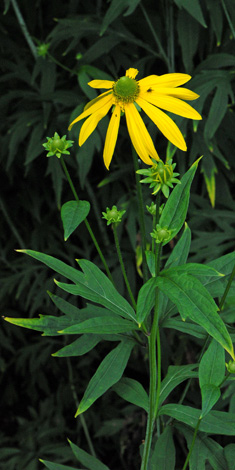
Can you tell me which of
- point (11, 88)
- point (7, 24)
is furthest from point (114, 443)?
point (7, 24)

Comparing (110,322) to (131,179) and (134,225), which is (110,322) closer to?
(134,225)

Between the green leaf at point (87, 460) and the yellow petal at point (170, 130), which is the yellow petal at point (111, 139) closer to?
the yellow petal at point (170, 130)

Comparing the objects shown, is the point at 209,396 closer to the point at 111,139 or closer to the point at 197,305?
the point at 197,305

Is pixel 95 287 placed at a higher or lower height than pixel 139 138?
lower

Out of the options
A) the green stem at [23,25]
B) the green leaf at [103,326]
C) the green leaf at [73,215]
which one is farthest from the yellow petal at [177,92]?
the green stem at [23,25]

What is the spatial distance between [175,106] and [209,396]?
0.35 meters

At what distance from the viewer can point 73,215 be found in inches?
27.1

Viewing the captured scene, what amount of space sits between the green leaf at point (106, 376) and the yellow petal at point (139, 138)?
0.90 ft

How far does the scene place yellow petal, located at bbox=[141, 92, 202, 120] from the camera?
643mm

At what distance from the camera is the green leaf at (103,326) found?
673 millimetres

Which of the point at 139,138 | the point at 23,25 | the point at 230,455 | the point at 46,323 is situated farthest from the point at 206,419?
the point at 23,25

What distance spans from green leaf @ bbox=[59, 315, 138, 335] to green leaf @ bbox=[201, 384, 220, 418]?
116mm

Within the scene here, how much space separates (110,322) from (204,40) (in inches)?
43.1

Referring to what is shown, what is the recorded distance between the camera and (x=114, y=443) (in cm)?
188
